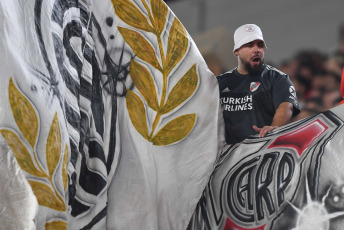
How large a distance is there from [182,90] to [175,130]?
17 centimetres

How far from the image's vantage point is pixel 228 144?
8.98 ft

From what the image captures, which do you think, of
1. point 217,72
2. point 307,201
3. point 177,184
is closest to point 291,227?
point 307,201

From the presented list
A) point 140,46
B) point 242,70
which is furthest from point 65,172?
point 242,70

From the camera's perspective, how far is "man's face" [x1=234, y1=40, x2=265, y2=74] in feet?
9.41

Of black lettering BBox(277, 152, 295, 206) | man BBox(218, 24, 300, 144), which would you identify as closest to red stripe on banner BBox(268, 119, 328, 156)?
black lettering BBox(277, 152, 295, 206)

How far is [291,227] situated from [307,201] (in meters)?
0.11

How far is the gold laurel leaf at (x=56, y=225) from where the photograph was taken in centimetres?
230

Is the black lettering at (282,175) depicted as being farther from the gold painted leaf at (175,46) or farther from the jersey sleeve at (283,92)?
the gold painted leaf at (175,46)

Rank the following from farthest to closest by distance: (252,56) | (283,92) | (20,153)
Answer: (252,56), (283,92), (20,153)

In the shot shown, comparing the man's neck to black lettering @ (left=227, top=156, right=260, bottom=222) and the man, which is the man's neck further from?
black lettering @ (left=227, top=156, right=260, bottom=222)

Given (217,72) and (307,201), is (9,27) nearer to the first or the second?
(307,201)

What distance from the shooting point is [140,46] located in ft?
8.63

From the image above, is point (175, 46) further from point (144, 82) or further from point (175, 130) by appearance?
point (175, 130)

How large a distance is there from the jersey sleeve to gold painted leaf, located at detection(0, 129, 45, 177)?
1.07 meters
